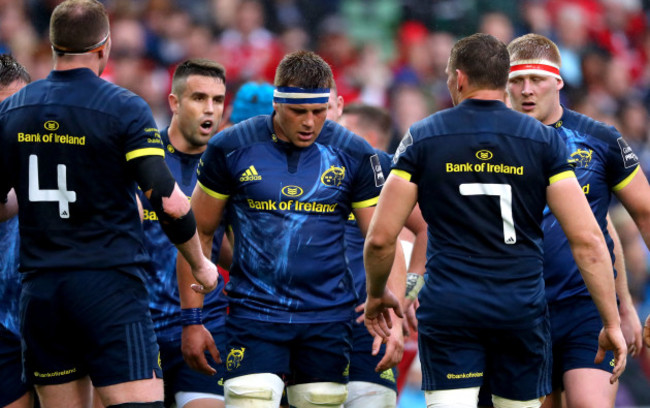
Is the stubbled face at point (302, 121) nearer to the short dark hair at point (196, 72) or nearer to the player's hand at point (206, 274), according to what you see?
the player's hand at point (206, 274)

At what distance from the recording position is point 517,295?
5.07 meters

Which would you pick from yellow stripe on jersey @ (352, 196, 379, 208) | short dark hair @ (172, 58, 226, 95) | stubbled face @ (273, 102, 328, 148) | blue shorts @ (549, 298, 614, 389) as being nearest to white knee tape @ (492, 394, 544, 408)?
blue shorts @ (549, 298, 614, 389)

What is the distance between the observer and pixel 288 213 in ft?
18.1

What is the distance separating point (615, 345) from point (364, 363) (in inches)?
68.3

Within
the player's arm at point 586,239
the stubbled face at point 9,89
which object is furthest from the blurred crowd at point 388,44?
the player's arm at point 586,239

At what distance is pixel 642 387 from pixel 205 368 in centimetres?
740

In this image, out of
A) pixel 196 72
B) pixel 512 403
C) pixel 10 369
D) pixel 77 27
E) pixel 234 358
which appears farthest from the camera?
pixel 196 72

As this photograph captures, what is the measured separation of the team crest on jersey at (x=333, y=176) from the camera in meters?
5.60

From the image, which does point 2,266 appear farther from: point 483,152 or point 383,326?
point 483,152

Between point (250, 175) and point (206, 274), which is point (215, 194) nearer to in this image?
point (250, 175)

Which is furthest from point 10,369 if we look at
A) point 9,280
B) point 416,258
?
point 416,258

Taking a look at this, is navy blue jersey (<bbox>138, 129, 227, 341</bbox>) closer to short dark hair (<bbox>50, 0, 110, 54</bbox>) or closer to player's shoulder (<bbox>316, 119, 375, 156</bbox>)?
player's shoulder (<bbox>316, 119, 375, 156</bbox>)

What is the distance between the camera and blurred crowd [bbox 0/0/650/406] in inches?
461

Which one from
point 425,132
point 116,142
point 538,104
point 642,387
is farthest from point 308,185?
point 642,387
